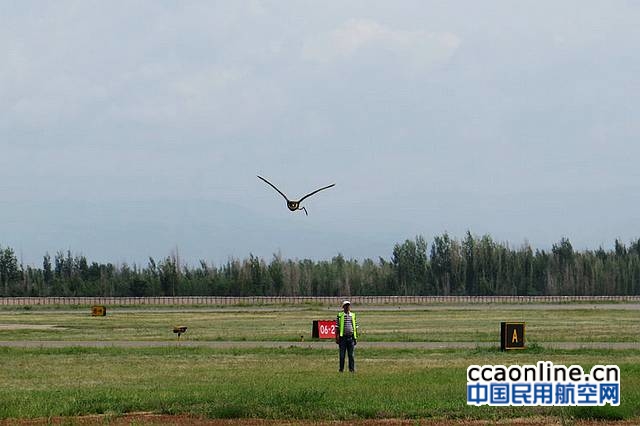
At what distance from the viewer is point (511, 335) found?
136 feet

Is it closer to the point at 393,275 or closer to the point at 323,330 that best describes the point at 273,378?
the point at 323,330

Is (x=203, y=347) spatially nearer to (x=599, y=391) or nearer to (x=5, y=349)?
(x=5, y=349)

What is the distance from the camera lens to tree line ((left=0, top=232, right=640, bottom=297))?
17000 cm

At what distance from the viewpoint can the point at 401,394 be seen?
2558cm

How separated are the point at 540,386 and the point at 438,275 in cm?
16601

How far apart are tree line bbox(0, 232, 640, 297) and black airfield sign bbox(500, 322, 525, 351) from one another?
409 feet

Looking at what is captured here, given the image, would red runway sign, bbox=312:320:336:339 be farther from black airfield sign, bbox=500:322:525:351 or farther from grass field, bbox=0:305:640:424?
black airfield sign, bbox=500:322:525:351

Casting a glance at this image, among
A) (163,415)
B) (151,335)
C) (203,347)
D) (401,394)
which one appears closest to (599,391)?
(401,394)

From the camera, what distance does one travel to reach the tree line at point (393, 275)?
17000cm

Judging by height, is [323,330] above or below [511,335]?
below

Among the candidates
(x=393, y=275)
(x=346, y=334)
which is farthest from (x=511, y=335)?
(x=393, y=275)

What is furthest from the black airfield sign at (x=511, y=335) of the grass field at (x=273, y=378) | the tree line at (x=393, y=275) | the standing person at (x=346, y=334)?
the tree line at (x=393, y=275)

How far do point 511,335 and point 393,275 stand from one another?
14322 centimetres

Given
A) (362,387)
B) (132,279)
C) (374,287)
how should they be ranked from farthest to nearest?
(374,287) → (132,279) → (362,387)
